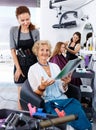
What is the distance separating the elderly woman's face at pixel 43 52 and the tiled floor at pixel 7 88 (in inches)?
53.1

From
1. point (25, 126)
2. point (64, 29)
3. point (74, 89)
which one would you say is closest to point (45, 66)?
point (74, 89)

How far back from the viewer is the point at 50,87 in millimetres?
1918

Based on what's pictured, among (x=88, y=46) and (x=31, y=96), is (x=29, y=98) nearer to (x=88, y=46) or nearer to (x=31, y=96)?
(x=31, y=96)

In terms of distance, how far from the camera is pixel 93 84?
265 centimetres

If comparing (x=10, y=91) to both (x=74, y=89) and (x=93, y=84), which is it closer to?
(x=93, y=84)

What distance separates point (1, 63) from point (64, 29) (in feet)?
4.50

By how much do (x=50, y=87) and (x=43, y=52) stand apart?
288 mm

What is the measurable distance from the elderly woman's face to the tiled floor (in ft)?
4.43

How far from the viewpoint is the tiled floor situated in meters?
3.26

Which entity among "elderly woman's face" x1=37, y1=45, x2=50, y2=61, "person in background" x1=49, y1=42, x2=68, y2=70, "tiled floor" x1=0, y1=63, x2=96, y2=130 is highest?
"elderly woman's face" x1=37, y1=45, x2=50, y2=61

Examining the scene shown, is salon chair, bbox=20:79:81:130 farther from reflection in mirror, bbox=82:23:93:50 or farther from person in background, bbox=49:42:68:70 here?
reflection in mirror, bbox=82:23:93:50

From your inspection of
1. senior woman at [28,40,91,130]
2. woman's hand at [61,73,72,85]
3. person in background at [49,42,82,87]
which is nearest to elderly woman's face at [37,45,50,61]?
senior woman at [28,40,91,130]

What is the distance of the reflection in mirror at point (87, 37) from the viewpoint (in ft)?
9.15

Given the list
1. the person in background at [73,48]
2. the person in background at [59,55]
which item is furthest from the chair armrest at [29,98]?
the person in background at [73,48]
